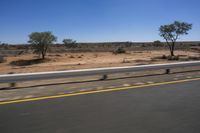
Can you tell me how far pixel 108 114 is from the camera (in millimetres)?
5180

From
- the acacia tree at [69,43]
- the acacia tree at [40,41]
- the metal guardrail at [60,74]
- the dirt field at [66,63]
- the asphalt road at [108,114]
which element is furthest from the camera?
the acacia tree at [69,43]

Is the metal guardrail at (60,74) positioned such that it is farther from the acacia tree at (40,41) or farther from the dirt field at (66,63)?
the acacia tree at (40,41)

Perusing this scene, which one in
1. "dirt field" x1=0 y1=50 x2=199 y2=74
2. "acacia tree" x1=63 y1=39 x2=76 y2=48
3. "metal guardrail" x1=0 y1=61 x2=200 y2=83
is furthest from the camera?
"acacia tree" x1=63 y1=39 x2=76 y2=48

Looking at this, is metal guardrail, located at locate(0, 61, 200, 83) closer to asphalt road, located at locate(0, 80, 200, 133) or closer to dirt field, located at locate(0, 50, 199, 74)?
asphalt road, located at locate(0, 80, 200, 133)

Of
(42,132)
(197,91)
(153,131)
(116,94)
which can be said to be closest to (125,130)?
(153,131)

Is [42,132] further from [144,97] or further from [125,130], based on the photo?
[144,97]

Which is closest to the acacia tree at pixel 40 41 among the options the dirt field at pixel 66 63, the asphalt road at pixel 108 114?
the dirt field at pixel 66 63

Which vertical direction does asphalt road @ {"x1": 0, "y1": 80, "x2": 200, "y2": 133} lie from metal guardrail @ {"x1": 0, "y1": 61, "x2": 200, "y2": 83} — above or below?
below

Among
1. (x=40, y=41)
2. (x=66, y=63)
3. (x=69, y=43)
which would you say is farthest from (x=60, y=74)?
(x=69, y=43)

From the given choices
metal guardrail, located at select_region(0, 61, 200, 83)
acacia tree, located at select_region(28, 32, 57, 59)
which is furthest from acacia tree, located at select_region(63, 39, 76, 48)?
metal guardrail, located at select_region(0, 61, 200, 83)

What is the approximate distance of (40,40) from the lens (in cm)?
4472

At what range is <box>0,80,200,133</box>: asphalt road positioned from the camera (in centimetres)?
438

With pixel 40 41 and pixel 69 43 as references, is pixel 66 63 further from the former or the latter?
pixel 69 43

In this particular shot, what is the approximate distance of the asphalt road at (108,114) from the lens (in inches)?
172
